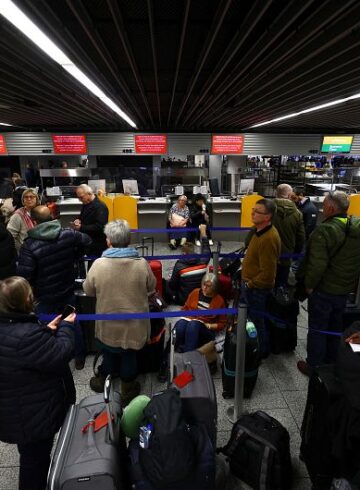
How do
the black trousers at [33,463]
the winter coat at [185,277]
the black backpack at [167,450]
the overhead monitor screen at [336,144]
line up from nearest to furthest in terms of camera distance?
1. the black backpack at [167,450]
2. the black trousers at [33,463]
3. the winter coat at [185,277]
4. the overhead monitor screen at [336,144]

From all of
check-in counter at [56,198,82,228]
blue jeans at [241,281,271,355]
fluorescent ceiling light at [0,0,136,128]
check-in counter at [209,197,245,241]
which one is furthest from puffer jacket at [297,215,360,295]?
check-in counter at [56,198,82,228]

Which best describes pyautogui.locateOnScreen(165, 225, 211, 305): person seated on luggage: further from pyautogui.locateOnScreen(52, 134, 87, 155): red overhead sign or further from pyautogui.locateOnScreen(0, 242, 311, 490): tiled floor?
pyautogui.locateOnScreen(52, 134, 87, 155): red overhead sign

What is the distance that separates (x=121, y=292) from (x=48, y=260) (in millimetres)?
812

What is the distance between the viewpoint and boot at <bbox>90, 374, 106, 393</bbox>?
273cm

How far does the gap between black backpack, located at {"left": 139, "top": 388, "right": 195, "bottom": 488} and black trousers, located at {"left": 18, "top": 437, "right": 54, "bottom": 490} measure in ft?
2.12

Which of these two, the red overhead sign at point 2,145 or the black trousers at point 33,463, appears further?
the red overhead sign at point 2,145

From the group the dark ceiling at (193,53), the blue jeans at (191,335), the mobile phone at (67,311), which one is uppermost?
the dark ceiling at (193,53)

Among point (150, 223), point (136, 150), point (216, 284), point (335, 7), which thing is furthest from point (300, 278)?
point (136, 150)

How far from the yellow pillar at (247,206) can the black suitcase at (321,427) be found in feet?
20.2

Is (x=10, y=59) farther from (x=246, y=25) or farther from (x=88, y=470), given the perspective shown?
(x=88, y=470)

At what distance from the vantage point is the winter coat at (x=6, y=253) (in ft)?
10.2

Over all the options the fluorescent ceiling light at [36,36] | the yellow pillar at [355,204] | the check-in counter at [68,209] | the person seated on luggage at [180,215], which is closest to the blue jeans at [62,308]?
the fluorescent ceiling light at [36,36]

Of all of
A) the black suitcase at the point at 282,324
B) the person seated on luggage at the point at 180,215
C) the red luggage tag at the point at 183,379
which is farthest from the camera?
the person seated on luggage at the point at 180,215

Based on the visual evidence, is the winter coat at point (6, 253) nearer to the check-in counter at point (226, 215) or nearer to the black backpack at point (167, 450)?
the black backpack at point (167, 450)
